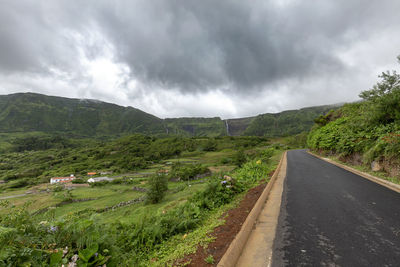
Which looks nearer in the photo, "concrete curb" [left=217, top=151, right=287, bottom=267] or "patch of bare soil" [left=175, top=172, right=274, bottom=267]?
"concrete curb" [left=217, top=151, right=287, bottom=267]

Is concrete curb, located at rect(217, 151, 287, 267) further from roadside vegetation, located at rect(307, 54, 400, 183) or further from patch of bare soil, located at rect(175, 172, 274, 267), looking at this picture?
roadside vegetation, located at rect(307, 54, 400, 183)

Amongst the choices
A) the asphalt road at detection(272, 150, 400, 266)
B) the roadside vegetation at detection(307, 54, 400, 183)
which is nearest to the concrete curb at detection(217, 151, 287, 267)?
the asphalt road at detection(272, 150, 400, 266)

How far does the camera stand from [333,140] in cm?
1680

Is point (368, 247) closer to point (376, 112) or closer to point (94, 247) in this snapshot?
point (94, 247)

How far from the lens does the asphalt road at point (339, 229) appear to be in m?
2.92

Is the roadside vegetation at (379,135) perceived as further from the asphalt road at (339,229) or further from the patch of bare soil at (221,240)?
the patch of bare soil at (221,240)

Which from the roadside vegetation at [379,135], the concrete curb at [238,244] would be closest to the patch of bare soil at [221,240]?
the concrete curb at [238,244]

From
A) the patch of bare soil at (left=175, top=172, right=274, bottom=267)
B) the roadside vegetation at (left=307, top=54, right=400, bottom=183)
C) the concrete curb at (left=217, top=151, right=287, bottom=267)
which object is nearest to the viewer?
the concrete curb at (left=217, top=151, right=287, bottom=267)

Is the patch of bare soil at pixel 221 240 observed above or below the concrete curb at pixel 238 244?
below

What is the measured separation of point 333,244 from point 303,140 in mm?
81270

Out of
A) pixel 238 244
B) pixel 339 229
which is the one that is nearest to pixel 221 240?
pixel 238 244

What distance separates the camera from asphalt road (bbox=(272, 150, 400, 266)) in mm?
2916

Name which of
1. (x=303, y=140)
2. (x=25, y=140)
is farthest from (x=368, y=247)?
(x=25, y=140)

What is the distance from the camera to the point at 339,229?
3.81 meters
